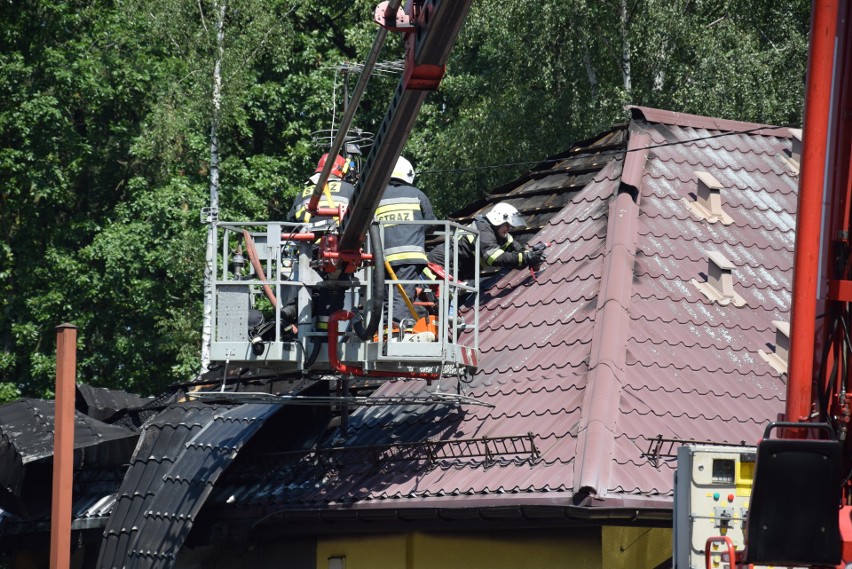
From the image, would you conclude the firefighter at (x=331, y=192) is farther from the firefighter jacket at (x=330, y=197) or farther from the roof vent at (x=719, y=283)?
the roof vent at (x=719, y=283)

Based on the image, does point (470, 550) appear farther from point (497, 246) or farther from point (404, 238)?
point (497, 246)

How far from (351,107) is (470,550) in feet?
12.6

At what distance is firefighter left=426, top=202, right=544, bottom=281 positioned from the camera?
564 inches

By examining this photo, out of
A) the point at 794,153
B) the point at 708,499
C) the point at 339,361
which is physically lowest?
the point at 708,499

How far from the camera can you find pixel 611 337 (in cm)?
1257

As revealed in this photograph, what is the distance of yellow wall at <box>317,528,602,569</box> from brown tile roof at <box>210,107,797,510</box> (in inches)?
22.2

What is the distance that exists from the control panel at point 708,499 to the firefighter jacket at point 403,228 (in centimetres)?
521

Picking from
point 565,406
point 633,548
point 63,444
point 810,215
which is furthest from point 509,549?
point 810,215

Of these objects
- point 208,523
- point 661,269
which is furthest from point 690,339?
point 208,523

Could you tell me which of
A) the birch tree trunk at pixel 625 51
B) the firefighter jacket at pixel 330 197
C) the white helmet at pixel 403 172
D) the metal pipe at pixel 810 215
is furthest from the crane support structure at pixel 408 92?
the birch tree trunk at pixel 625 51

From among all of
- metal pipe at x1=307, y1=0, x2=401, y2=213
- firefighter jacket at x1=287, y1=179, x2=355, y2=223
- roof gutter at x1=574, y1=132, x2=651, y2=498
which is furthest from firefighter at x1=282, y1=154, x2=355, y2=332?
roof gutter at x1=574, y1=132, x2=651, y2=498

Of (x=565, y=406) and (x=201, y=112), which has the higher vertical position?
(x=201, y=112)

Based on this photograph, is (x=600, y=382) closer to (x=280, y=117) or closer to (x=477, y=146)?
(x=477, y=146)

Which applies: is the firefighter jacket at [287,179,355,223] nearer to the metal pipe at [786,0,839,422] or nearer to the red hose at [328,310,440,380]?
the red hose at [328,310,440,380]
